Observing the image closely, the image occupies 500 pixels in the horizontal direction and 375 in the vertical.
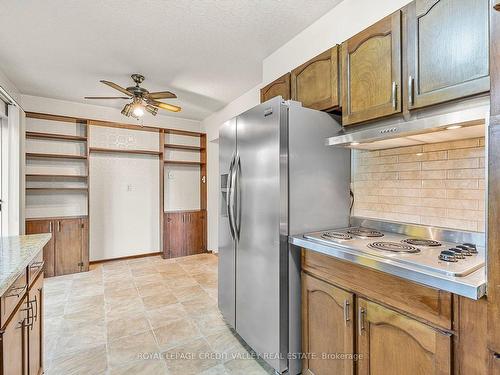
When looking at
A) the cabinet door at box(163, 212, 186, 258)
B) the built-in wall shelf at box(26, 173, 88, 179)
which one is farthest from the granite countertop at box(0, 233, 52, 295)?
the cabinet door at box(163, 212, 186, 258)

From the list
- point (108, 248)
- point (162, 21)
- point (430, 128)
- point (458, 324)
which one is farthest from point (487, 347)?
point (108, 248)

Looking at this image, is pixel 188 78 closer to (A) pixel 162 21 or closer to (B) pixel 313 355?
(A) pixel 162 21

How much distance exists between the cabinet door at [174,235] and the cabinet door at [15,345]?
3.32 metres

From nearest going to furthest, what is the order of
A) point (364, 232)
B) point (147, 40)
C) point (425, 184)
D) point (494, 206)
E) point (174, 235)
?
point (494, 206)
point (425, 184)
point (364, 232)
point (147, 40)
point (174, 235)

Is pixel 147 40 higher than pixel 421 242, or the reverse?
pixel 147 40

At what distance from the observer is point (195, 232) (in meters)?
4.89

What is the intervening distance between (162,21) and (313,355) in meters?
2.65

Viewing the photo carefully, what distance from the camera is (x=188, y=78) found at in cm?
324

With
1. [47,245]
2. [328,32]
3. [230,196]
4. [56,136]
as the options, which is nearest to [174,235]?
[47,245]

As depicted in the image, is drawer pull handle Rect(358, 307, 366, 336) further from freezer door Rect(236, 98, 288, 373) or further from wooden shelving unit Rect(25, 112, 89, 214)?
wooden shelving unit Rect(25, 112, 89, 214)

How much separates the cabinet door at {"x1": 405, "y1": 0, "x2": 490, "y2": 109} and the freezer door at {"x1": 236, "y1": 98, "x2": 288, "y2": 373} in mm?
731

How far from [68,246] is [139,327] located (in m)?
2.23

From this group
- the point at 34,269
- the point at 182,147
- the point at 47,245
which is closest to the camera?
the point at 34,269

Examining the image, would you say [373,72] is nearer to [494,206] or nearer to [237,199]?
[494,206]
